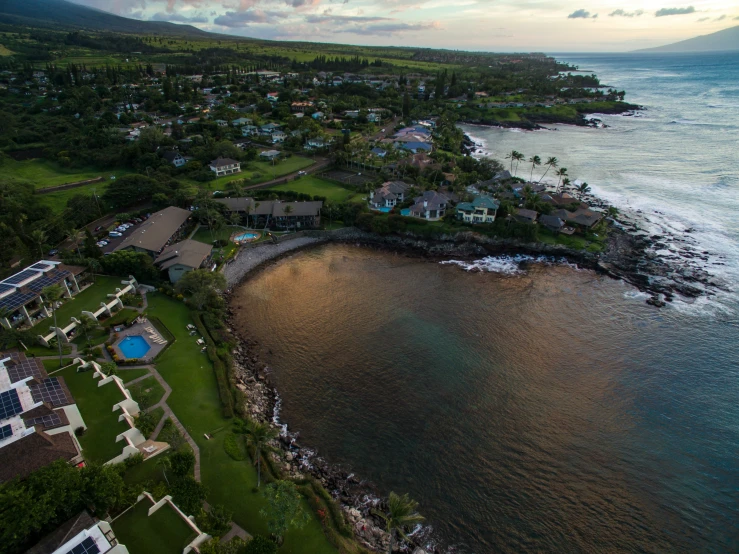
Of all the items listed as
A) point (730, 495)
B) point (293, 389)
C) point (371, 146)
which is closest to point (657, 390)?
point (730, 495)

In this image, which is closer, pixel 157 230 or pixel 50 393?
pixel 50 393

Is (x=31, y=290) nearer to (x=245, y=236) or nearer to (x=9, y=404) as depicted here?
(x=9, y=404)

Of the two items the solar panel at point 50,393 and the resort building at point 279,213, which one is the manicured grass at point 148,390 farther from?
the resort building at point 279,213

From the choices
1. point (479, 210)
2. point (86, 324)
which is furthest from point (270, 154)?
point (86, 324)

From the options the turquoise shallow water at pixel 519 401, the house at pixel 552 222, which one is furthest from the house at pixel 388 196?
the house at pixel 552 222

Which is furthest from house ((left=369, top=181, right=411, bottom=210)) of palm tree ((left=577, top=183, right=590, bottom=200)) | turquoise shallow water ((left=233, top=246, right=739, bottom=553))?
palm tree ((left=577, top=183, right=590, bottom=200))
